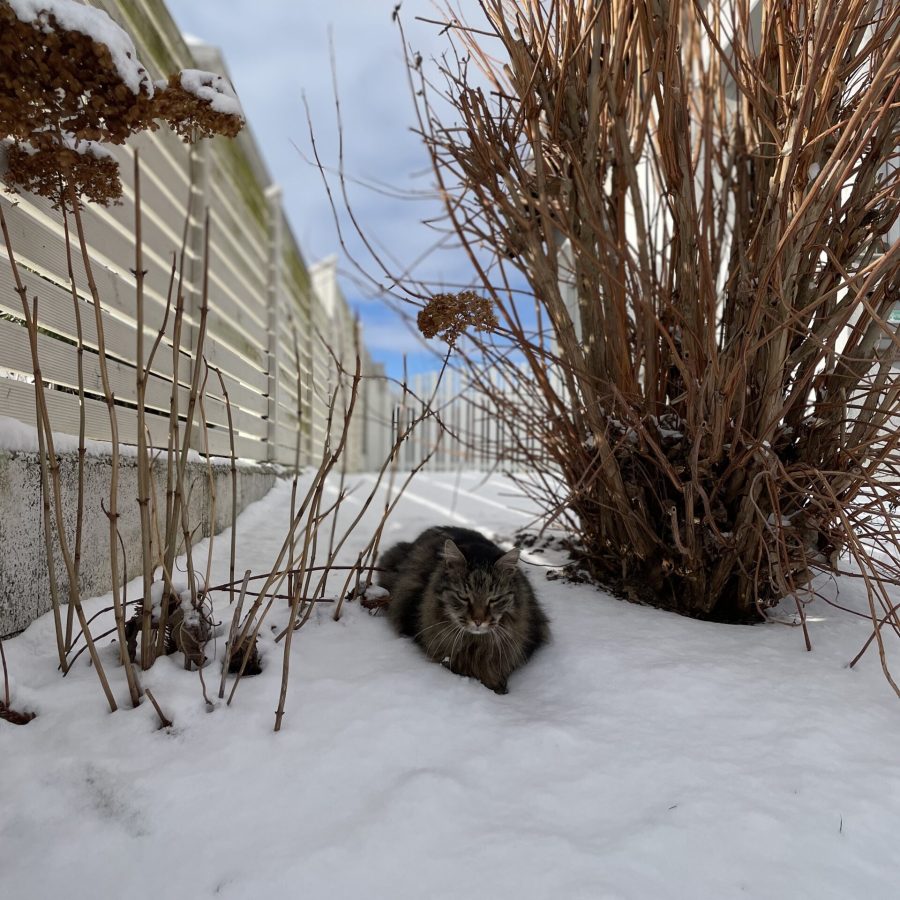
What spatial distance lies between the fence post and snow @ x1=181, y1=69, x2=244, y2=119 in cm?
378

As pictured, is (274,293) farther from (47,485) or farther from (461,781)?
(461,781)

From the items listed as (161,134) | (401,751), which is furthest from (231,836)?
(161,134)

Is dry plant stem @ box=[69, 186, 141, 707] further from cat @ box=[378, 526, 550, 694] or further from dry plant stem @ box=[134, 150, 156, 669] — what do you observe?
cat @ box=[378, 526, 550, 694]

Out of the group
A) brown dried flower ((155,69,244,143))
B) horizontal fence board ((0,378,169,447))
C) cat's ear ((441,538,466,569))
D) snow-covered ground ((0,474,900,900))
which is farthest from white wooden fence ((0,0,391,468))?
snow-covered ground ((0,474,900,900))

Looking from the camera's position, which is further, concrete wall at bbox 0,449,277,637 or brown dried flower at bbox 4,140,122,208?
concrete wall at bbox 0,449,277,637

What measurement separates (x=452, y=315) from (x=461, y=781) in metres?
1.13

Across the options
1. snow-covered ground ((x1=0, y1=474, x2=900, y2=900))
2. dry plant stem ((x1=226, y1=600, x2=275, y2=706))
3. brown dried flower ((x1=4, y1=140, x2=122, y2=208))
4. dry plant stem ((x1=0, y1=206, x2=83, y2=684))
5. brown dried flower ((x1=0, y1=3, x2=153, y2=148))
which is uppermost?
brown dried flower ((x1=0, y1=3, x2=153, y2=148))

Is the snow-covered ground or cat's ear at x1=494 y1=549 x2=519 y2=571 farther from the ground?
cat's ear at x1=494 y1=549 x2=519 y2=571

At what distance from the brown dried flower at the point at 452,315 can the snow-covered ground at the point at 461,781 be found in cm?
96

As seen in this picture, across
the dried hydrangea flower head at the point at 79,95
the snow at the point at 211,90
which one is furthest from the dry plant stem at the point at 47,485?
the snow at the point at 211,90

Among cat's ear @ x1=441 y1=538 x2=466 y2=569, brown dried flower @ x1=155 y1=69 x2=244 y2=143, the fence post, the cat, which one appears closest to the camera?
brown dried flower @ x1=155 y1=69 x2=244 y2=143

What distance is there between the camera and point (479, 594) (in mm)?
1896

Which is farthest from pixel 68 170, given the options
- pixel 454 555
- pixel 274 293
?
pixel 274 293

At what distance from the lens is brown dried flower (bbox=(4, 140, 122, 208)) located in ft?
4.33
